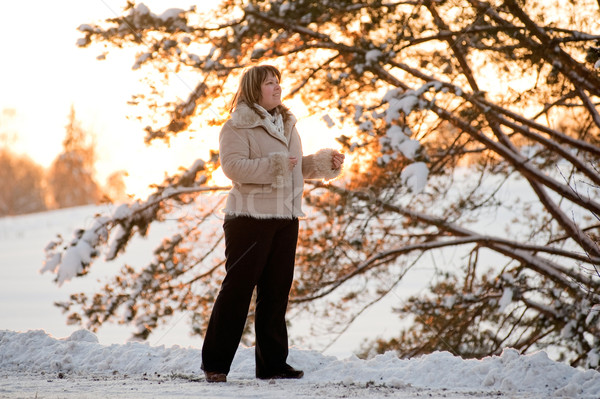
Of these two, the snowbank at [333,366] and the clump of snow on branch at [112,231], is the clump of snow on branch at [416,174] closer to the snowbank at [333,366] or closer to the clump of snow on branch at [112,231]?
the snowbank at [333,366]

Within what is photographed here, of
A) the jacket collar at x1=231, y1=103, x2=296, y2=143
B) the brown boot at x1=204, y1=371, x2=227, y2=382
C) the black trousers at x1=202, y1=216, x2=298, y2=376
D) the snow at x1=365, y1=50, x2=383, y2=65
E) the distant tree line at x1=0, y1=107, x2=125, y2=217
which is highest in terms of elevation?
the distant tree line at x1=0, y1=107, x2=125, y2=217

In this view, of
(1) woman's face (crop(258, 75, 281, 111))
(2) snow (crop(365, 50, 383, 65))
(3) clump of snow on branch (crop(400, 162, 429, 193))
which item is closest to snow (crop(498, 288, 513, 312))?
(3) clump of snow on branch (crop(400, 162, 429, 193))

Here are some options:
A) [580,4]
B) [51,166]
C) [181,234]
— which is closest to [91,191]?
[51,166]

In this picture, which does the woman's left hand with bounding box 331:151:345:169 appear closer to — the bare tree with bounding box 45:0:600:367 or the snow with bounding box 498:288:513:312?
the bare tree with bounding box 45:0:600:367

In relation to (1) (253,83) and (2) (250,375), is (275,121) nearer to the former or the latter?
(1) (253,83)

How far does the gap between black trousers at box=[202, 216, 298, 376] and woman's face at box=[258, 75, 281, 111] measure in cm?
63

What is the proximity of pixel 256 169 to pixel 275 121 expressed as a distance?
361 millimetres

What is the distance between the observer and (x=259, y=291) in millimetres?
4164

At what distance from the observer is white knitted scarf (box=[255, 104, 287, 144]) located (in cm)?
399

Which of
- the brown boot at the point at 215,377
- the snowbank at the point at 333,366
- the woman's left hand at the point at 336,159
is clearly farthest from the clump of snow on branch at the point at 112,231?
the brown boot at the point at 215,377

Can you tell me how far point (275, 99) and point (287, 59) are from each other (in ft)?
9.77

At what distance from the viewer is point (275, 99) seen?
4039 mm

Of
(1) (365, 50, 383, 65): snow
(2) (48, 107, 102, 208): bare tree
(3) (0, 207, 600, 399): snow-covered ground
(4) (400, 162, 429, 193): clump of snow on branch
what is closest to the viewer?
(3) (0, 207, 600, 399): snow-covered ground

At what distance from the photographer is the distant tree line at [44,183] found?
3566 centimetres
